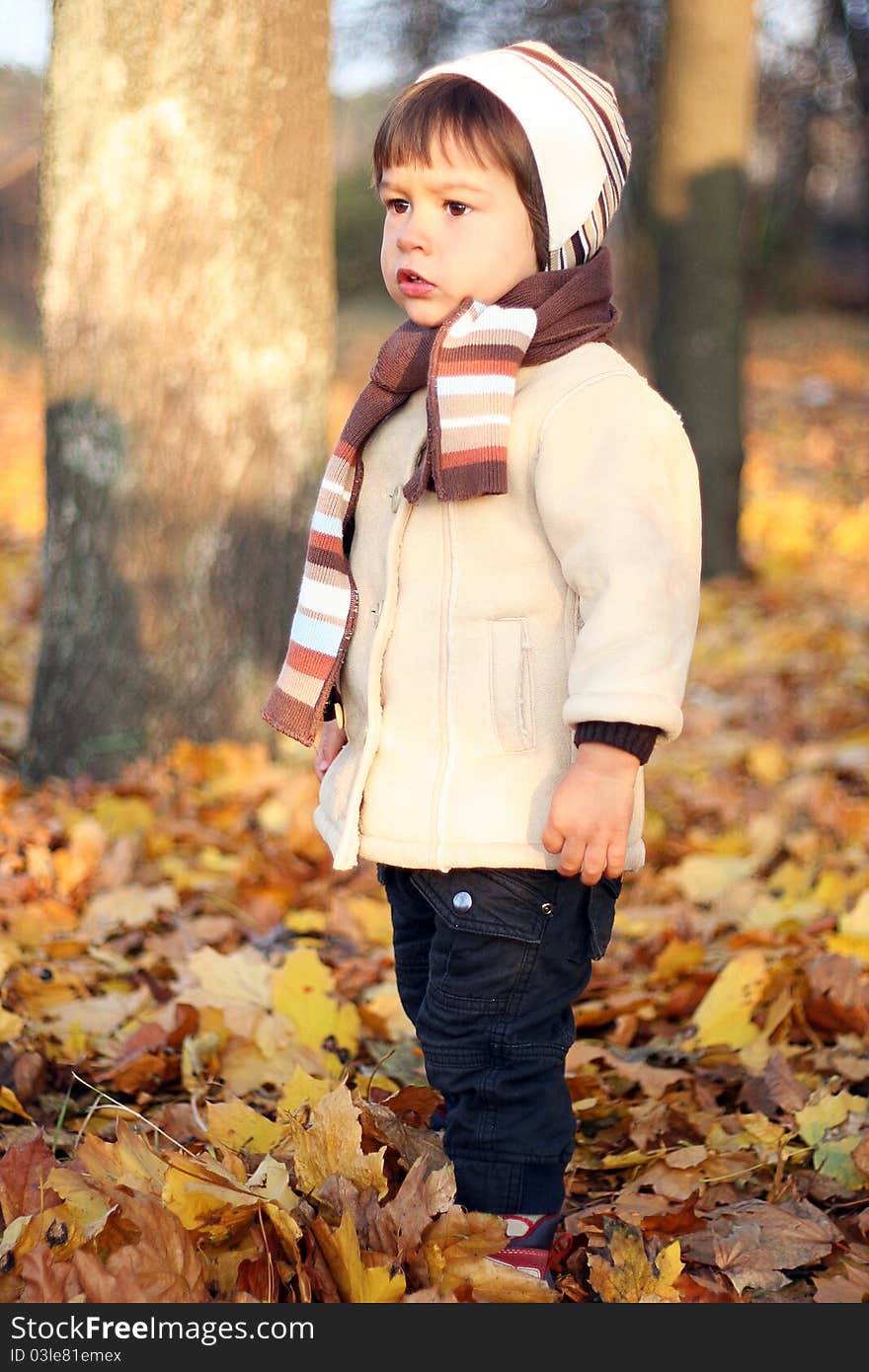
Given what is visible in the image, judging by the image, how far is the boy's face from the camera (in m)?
1.90

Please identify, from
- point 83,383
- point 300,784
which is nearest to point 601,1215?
point 300,784

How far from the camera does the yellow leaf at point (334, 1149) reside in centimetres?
182


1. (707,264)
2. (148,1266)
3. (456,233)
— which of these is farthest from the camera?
(707,264)

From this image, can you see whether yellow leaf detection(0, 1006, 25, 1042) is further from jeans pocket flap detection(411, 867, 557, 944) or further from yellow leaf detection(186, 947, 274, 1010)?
jeans pocket flap detection(411, 867, 557, 944)

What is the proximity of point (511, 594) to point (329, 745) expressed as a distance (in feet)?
1.70

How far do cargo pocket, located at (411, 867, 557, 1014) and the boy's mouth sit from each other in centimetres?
81

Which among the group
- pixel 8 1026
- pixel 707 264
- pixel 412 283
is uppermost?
pixel 707 264

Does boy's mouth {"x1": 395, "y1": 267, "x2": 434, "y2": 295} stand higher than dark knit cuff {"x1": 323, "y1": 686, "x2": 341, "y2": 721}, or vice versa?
boy's mouth {"x1": 395, "y1": 267, "x2": 434, "y2": 295}

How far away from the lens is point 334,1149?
1.84 meters

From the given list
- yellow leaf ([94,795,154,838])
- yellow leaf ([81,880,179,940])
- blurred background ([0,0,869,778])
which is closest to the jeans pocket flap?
yellow leaf ([81,880,179,940])

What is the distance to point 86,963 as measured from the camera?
3043 mm

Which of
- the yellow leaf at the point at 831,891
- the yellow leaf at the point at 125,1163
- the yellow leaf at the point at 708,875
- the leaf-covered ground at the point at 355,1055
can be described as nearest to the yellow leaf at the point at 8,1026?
the leaf-covered ground at the point at 355,1055

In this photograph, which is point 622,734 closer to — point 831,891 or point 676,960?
point 676,960

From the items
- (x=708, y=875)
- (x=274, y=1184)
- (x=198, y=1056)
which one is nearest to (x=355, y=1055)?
(x=198, y=1056)
